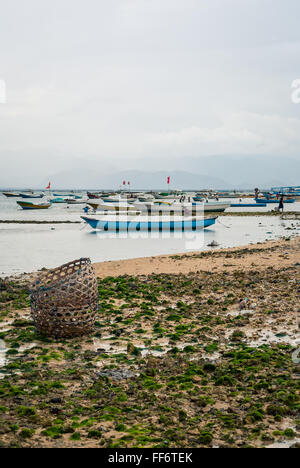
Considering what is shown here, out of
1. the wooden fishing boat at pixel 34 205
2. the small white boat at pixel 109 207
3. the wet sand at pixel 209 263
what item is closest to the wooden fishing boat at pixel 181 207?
the small white boat at pixel 109 207

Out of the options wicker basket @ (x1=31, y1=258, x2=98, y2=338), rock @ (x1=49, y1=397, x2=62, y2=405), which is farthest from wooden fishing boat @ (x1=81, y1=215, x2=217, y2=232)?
rock @ (x1=49, y1=397, x2=62, y2=405)

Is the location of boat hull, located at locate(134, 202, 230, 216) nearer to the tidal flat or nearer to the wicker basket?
the tidal flat

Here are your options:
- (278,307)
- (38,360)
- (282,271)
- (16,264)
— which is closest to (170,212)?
(16,264)

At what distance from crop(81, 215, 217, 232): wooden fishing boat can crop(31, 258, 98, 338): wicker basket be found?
25.4 metres

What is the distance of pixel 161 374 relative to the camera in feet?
22.9

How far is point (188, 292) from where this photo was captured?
12.9 m

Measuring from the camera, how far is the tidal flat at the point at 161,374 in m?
5.11

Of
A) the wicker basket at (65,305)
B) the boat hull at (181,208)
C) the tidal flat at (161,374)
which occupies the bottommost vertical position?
the tidal flat at (161,374)

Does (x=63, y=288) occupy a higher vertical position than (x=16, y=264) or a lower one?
higher

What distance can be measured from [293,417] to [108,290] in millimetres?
8557

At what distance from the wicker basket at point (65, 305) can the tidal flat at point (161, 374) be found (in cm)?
28

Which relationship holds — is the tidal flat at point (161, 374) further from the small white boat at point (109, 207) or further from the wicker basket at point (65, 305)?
the small white boat at point (109, 207)

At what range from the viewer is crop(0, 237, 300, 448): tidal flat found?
511 cm
